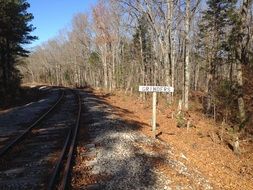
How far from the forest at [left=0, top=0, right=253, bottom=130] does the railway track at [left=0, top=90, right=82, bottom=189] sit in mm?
9801

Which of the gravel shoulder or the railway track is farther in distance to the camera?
the gravel shoulder

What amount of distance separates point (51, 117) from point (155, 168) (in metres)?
10.2

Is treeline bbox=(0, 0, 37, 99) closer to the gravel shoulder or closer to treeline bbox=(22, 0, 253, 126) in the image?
treeline bbox=(22, 0, 253, 126)

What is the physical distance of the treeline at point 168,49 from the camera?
22.9 m

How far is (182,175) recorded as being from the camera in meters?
9.15

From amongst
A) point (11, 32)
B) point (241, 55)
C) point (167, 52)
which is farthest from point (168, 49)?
point (11, 32)

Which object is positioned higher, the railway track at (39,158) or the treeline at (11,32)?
the treeline at (11,32)

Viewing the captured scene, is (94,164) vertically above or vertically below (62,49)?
below

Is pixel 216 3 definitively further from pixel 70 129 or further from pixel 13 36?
pixel 70 129

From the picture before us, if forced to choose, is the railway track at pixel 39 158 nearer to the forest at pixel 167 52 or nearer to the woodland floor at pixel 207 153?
the woodland floor at pixel 207 153

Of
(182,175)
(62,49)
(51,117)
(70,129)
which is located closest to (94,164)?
(182,175)

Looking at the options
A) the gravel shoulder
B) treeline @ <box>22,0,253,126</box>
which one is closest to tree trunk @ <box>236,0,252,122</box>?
treeline @ <box>22,0,253,126</box>

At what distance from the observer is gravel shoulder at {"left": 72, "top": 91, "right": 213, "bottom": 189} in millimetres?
8250

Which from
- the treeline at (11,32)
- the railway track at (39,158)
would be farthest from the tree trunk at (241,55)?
the treeline at (11,32)
